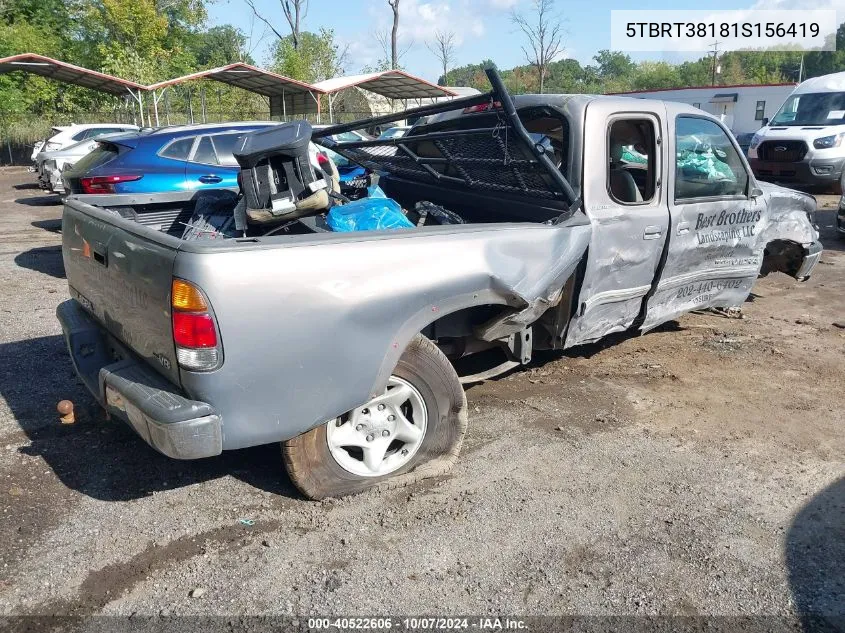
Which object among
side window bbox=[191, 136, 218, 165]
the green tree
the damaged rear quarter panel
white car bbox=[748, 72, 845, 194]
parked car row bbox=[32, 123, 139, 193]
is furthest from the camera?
the green tree

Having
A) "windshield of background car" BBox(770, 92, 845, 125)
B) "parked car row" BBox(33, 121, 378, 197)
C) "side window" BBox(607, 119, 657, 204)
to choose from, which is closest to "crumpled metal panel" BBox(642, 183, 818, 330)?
"side window" BBox(607, 119, 657, 204)

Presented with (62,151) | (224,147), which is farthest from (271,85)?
(224,147)

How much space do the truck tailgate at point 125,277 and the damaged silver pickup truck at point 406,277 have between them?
0.01 m

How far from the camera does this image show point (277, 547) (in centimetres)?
301

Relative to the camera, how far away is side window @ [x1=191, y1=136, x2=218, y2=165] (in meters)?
8.36

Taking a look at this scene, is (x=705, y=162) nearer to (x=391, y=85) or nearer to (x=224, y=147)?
(x=224, y=147)

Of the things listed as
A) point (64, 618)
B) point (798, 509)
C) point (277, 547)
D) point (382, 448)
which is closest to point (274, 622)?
point (277, 547)

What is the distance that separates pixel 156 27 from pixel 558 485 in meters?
37.9

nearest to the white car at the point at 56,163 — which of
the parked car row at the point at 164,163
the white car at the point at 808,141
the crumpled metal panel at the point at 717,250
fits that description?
the parked car row at the point at 164,163

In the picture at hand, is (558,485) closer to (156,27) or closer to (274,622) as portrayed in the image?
(274,622)

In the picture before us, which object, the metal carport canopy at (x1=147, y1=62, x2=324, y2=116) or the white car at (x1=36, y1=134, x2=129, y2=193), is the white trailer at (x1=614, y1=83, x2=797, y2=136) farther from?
the white car at (x1=36, y1=134, x2=129, y2=193)

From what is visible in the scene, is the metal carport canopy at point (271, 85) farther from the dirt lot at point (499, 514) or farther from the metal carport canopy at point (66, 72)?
the dirt lot at point (499, 514)

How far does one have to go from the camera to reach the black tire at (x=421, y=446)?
3.16 meters

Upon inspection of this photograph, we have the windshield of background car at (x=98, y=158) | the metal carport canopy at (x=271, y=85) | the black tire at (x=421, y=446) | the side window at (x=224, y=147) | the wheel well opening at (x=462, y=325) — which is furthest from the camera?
the metal carport canopy at (x=271, y=85)
